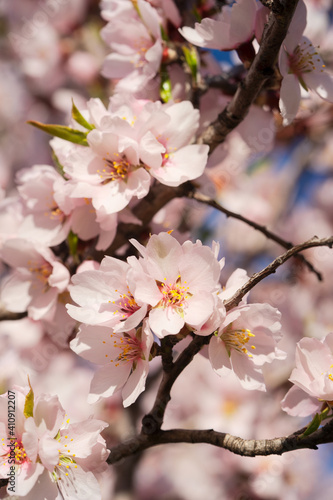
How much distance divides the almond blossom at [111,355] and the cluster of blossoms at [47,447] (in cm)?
8

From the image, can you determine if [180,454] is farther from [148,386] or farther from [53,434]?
[53,434]

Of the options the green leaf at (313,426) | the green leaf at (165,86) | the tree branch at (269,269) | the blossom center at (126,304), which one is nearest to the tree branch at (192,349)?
the tree branch at (269,269)

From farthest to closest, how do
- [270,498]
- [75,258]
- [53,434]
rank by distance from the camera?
[270,498] < [75,258] < [53,434]

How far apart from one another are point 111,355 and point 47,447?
0.74 feet

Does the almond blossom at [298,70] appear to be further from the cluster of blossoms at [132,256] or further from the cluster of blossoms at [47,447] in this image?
the cluster of blossoms at [47,447]

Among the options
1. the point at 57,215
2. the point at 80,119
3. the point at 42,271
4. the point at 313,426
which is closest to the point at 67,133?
the point at 80,119

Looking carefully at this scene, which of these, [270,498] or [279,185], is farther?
[279,185]

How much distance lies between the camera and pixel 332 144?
4465 mm

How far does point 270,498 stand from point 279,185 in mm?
2473

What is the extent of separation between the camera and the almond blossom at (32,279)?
1588 mm

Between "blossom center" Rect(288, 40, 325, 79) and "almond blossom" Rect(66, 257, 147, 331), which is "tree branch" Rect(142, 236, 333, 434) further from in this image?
"blossom center" Rect(288, 40, 325, 79)

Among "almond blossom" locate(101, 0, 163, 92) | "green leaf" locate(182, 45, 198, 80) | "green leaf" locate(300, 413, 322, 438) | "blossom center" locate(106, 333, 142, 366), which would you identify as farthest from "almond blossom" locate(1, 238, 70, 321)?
"green leaf" locate(300, 413, 322, 438)

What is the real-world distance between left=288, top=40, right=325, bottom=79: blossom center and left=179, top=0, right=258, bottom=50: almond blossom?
127 mm

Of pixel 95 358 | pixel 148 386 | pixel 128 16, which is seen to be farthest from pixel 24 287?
pixel 148 386
